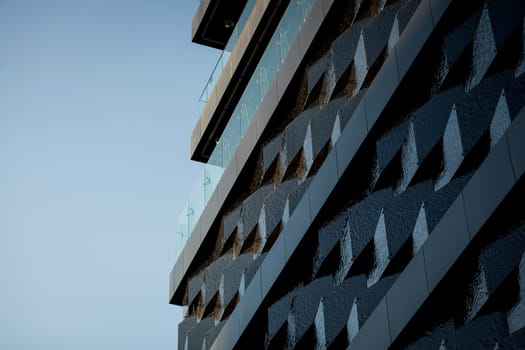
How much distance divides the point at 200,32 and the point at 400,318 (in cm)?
2495

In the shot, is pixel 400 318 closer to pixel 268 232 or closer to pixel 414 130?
pixel 414 130

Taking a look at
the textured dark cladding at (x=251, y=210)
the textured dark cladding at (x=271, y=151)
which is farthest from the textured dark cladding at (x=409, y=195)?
the textured dark cladding at (x=251, y=210)

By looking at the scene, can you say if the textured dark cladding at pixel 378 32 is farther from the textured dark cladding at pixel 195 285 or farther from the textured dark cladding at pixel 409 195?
the textured dark cladding at pixel 195 285

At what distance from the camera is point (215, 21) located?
36656 millimetres

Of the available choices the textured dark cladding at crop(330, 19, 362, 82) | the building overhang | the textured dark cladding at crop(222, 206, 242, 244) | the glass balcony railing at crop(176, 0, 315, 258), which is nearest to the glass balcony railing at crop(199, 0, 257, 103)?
the glass balcony railing at crop(176, 0, 315, 258)

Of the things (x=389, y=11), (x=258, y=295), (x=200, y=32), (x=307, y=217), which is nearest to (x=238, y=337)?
(x=258, y=295)

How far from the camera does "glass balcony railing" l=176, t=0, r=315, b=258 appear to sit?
24.1 m

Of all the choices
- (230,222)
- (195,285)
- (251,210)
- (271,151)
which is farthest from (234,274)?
(195,285)

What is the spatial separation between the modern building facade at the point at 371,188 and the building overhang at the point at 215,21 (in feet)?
23.5

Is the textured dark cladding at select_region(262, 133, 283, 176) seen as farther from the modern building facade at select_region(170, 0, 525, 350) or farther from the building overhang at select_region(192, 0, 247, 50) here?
the building overhang at select_region(192, 0, 247, 50)

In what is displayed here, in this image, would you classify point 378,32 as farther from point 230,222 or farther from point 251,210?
point 230,222

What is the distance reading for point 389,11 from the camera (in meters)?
18.7

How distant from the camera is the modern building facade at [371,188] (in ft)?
44.0

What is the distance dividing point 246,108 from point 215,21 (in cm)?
1133
